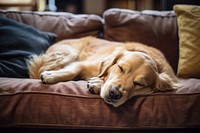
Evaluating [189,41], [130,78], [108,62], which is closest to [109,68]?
[108,62]

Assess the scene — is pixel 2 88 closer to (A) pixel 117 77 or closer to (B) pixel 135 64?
(A) pixel 117 77

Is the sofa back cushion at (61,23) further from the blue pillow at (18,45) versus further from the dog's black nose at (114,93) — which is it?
the dog's black nose at (114,93)

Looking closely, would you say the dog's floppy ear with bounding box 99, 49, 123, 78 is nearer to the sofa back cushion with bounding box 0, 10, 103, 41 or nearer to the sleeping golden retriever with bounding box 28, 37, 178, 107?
the sleeping golden retriever with bounding box 28, 37, 178, 107

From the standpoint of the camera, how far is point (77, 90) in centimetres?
162

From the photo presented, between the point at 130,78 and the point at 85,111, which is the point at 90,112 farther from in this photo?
the point at 130,78

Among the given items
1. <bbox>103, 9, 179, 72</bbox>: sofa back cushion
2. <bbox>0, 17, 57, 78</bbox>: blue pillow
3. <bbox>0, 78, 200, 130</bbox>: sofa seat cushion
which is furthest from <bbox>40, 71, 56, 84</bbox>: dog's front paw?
<bbox>103, 9, 179, 72</bbox>: sofa back cushion

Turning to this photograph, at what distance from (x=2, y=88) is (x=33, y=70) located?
1.35 ft

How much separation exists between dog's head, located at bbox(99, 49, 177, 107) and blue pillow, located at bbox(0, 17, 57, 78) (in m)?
0.58

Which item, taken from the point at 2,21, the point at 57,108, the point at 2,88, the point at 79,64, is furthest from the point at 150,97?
Result: the point at 2,21

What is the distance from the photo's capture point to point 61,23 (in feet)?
8.21

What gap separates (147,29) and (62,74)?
0.93 m

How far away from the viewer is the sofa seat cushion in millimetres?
1527

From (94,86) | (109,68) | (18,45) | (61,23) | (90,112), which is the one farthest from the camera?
(61,23)

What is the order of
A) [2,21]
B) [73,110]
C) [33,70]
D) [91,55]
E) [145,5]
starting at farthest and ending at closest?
1. [145,5]
2. [91,55]
3. [2,21]
4. [33,70]
5. [73,110]
